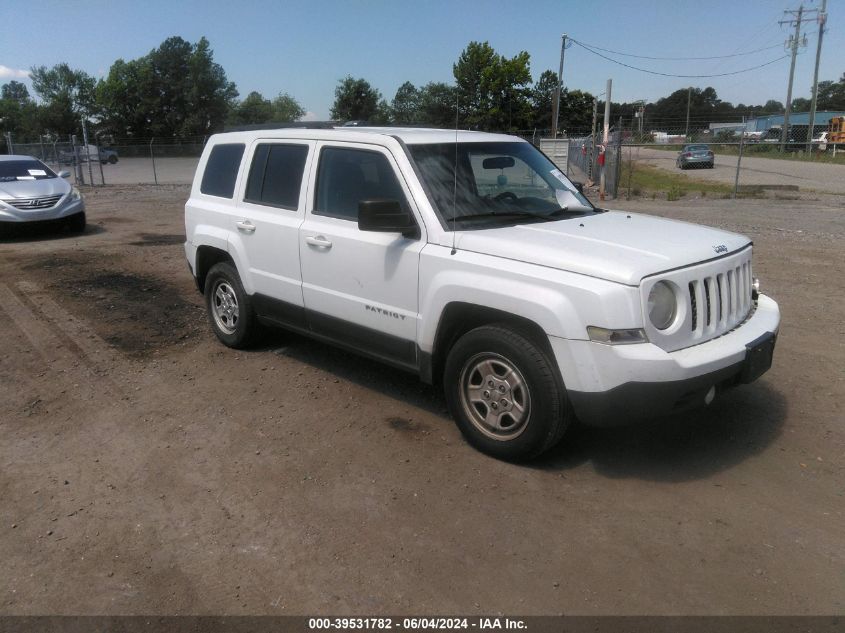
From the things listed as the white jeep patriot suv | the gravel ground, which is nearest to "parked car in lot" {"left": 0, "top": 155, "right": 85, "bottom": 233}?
the white jeep patriot suv

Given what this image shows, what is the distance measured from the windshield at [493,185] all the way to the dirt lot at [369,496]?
1460 millimetres

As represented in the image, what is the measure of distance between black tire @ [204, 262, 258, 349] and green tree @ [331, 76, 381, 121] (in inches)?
139

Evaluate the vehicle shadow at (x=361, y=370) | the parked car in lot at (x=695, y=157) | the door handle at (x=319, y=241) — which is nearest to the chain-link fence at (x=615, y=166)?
the parked car in lot at (x=695, y=157)

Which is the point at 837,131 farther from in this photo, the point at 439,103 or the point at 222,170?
the point at 222,170

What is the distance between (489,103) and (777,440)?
10.9 feet

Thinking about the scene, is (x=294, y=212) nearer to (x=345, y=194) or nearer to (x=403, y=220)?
(x=345, y=194)

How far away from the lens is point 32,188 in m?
13.4

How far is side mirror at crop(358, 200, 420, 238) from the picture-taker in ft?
14.2

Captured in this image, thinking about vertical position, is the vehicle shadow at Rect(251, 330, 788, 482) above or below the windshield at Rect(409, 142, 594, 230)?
below

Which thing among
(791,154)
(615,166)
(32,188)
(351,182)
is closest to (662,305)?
(351,182)

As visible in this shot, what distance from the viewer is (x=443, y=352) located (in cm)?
453

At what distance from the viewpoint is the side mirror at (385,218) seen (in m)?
4.32

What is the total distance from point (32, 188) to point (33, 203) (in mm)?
486

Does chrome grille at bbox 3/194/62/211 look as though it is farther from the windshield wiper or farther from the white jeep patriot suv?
the windshield wiper
